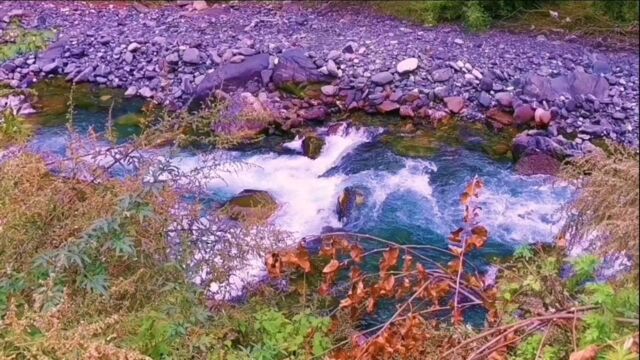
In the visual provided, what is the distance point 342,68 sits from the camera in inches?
297

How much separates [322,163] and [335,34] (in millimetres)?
2644

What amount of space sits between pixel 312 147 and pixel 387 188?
0.93 m

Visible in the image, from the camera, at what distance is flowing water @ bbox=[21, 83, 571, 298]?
17.1 feet

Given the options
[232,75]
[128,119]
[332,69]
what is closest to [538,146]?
[332,69]

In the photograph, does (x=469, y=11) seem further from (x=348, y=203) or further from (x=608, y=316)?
(x=608, y=316)

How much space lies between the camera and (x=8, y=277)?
2506mm

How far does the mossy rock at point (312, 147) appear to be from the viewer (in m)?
6.31

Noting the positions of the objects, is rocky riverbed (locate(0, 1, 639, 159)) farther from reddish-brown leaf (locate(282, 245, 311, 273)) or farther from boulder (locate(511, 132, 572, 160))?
reddish-brown leaf (locate(282, 245, 311, 273))

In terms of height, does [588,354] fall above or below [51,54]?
above

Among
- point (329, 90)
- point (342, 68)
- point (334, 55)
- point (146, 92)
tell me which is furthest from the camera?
point (334, 55)

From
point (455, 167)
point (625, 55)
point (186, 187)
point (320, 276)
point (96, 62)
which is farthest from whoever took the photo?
point (96, 62)

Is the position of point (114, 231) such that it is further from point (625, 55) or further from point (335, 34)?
point (335, 34)

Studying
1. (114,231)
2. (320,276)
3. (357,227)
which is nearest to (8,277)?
(114,231)

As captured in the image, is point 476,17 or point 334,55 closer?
point 334,55
